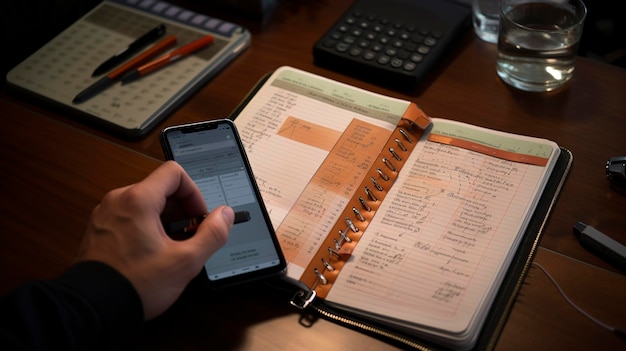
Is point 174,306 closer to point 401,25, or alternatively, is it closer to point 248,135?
point 248,135

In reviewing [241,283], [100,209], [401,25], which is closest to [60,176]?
[100,209]

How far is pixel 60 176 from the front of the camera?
0.86 meters

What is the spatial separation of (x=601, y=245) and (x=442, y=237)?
163 millimetres

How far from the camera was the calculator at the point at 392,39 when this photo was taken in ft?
3.03

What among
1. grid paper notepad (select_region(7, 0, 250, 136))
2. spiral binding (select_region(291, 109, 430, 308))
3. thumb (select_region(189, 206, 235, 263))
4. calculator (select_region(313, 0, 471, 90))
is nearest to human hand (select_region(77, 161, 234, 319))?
thumb (select_region(189, 206, 235, 263))

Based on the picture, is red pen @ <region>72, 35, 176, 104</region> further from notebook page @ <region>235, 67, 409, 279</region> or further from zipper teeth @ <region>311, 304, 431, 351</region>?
zipper teeth @ <region>311, 304, 431, 351</region>

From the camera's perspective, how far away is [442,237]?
28.4 inches

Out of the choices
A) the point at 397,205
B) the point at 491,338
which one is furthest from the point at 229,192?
the point at 491,338

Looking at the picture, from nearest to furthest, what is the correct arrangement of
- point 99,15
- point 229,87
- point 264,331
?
point 264,331, point 229,87, point 99,15

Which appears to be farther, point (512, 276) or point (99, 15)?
point (99, 15)

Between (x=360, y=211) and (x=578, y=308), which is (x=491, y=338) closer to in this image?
(x=578, y=308)

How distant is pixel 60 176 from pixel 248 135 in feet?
0.79

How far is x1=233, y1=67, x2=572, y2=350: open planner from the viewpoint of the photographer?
2.20 ft

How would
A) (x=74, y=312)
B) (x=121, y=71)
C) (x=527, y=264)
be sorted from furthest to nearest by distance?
(x=121, y=71)
(x=527, y=264)
(x=74, y=312)
